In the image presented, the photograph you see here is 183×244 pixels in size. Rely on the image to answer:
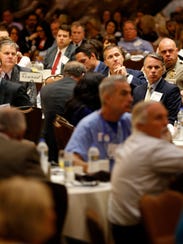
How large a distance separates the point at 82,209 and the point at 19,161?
0.65 meters

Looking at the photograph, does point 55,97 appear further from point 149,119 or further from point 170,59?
point 170,59

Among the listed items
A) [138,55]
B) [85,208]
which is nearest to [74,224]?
[85,208]

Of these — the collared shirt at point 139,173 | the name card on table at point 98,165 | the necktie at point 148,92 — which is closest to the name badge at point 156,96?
the necktie at point 148,92

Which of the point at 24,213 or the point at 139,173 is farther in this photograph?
the point at 139,173

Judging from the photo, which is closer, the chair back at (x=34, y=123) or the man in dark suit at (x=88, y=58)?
the chair back at (x=34, y=123)

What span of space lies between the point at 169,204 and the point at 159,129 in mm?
677

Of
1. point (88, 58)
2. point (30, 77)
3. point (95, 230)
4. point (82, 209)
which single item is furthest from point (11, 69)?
point (95, 230)

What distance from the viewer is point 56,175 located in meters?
6.15

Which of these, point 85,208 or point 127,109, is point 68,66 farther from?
point 85,208

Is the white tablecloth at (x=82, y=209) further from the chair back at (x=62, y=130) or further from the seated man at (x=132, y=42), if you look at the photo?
the seated man at (x=132, y=42)

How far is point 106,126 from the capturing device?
6.22m

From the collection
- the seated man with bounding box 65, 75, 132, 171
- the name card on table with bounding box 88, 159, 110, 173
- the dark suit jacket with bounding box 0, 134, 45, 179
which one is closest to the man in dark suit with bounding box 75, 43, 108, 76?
the seated man with bounding box 65, 75, 132, 171

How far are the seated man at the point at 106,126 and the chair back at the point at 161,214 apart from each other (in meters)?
1.11

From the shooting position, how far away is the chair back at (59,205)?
5.26m
